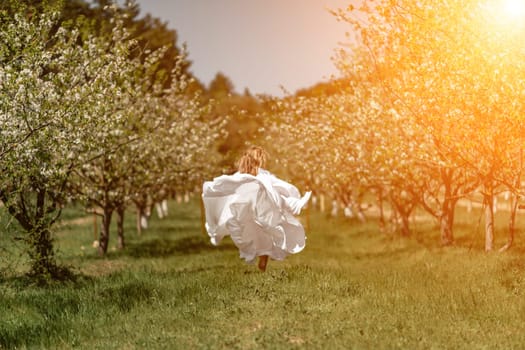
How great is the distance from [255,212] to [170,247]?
1019 centimetres

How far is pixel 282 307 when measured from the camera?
10516 millimetres

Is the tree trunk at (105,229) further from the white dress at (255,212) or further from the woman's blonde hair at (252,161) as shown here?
the woman's blonde hair at (252,161)

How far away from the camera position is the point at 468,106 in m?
13.1

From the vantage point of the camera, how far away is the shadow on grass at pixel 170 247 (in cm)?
2243

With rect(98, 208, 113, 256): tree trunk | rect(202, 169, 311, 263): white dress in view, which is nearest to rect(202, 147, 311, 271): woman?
rect(202, 169, 311, 263): white dress

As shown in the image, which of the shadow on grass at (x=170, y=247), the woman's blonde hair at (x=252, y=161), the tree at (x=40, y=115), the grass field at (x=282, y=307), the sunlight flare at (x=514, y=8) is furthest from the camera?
the shadow on grass at (x=170, y=247)

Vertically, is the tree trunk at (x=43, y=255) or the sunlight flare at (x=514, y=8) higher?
the sunlight flare at (x=514, y=8)

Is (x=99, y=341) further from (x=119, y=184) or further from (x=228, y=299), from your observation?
(x=119, y=184)

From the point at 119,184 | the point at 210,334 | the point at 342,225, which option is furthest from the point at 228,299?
the point at 342,225

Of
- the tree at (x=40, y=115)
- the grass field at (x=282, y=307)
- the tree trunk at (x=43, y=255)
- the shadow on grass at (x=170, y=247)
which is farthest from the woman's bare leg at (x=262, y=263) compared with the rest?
the shadow on grass at (x=170, y=247)

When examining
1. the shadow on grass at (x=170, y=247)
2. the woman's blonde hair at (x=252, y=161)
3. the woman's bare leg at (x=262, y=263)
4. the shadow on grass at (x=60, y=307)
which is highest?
the woman's blonde hair at (x=252, y=161)

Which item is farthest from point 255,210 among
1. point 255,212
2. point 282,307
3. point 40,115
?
point 40,115

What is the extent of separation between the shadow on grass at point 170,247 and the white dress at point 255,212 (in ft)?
22.8

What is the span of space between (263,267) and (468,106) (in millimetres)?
5229
